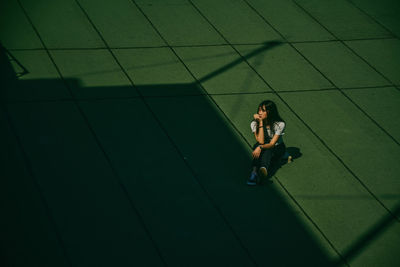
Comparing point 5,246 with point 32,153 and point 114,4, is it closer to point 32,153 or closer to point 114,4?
point 32,153

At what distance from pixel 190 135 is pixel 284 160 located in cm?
161

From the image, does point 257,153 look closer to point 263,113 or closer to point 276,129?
point 276,129

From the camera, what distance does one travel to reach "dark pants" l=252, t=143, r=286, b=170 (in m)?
7.55

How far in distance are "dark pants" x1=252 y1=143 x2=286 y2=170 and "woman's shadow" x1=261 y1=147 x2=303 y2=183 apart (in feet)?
0.14

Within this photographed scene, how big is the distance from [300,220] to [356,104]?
3.42m

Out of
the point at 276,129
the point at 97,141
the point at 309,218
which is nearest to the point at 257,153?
the point at 276,129

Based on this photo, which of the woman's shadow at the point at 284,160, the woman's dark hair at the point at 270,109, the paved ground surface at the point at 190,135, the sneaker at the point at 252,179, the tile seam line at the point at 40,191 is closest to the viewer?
the tile seam line at the point at 40,191

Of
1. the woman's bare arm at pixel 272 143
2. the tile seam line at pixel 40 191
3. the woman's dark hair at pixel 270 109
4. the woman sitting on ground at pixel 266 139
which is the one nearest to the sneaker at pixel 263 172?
the woman sitting on ground at pixel 266 139

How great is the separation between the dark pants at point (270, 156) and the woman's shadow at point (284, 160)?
0.04m

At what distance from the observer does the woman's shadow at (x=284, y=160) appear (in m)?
7.83

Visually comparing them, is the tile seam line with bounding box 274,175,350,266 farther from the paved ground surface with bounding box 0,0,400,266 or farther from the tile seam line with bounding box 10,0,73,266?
the tile seam line with bounding box 10,0,73,266

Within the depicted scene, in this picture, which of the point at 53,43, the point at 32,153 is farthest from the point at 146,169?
the point at 53,43

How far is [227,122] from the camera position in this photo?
874cm

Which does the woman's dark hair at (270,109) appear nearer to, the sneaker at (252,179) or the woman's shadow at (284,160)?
the woman's shadow at (284,160)
